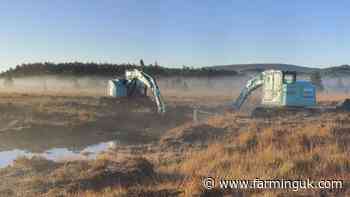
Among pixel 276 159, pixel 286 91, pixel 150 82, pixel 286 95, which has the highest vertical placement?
pixel 150 82

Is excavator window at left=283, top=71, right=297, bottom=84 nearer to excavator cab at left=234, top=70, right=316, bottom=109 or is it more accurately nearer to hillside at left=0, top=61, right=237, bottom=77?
excavator cab at left=234, top=70, right=316, bottom=109

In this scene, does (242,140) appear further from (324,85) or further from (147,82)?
(324,85)

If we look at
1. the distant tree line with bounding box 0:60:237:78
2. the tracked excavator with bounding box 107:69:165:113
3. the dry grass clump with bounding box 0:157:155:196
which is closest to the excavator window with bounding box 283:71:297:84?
the tracked excavator with bounding box 107:69:165:113

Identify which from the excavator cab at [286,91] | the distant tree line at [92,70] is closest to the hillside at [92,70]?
the distant tree line at [92,70]

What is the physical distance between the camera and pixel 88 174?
30.5 ft

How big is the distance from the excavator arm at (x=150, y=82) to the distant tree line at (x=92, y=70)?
145 feet

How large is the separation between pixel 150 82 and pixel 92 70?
5197 centimetres

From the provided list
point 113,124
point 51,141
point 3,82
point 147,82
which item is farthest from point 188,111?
point 3,82

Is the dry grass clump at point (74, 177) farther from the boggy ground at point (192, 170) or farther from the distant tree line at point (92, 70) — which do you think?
the distant tree line at point (92, 70)

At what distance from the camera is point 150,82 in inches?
1017

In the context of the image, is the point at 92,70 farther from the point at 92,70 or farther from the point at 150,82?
the point at 150,82

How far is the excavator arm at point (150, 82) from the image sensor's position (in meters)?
25.0

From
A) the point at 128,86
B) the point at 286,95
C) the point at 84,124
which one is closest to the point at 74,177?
the point at 84,124

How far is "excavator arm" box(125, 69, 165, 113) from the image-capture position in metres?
25.0
